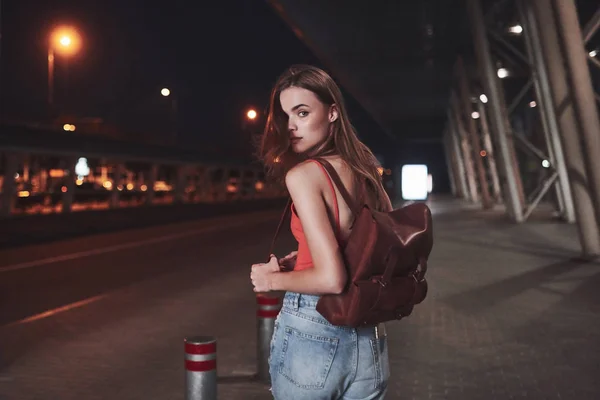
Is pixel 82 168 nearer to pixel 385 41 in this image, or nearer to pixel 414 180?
pixel 385 41

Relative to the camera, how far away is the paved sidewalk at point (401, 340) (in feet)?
21.3

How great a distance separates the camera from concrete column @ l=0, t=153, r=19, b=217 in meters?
21.9

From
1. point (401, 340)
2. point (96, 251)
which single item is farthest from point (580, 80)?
point (96, 251)

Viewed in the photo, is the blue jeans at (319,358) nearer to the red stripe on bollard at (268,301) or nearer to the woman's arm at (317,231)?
the woman's arm at (317,231)

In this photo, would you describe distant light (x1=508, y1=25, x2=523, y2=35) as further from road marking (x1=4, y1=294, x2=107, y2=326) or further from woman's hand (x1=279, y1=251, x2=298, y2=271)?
woman's hand (x1=279, y1=251, x2=298, y2=271)

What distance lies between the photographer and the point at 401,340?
332 inches

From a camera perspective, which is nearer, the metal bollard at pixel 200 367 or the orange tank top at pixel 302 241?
the orange tank top at pixel 302 241

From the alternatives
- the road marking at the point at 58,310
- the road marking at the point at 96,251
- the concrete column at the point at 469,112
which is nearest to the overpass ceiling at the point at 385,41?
the concrete column at the point at 469,112

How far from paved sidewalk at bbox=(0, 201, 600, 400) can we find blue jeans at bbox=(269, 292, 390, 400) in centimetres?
377

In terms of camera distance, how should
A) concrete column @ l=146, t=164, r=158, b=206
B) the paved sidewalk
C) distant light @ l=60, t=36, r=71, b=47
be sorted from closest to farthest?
the paved sidewalk < distant light @ l=60, t=36, r=71, b=47 < concrete column @ l=146, t=164, r=158, b=206

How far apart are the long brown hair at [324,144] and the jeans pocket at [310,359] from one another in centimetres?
47

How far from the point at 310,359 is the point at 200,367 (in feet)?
7.41

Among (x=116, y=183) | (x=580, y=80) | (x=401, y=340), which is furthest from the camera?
(x=116, y=183)

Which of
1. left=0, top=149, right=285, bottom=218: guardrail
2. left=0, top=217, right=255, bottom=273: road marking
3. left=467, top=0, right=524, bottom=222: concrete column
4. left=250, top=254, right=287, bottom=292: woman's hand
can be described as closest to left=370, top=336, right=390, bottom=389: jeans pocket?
left=250, top=254, right=287, bottom=292: woman's hand
